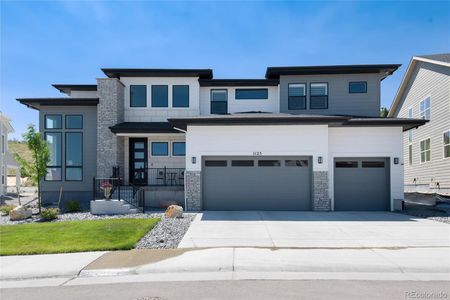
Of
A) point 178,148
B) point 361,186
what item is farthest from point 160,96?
point 361,186

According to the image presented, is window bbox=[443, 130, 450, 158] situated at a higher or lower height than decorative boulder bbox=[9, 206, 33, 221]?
higher

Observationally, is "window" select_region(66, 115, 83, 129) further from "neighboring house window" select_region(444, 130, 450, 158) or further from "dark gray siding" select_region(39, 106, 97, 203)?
"neighboring house window" select_region(444, 130, 450, 158)

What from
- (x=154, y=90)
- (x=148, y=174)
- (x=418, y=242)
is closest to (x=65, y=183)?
(x=148, y=174)

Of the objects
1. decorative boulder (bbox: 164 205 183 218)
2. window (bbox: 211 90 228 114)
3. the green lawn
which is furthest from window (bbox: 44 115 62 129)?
decorative boulder (bbox: 164 205 183 218)

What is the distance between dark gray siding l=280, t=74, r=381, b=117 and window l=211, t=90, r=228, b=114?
3229mm

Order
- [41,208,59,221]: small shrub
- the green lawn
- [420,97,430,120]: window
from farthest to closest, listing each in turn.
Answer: [420,97,430,120]: window < [41,208,59,221]: small shrub < the green lawn

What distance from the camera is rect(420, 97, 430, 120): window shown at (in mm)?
24484

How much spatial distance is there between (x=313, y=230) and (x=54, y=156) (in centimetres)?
1437

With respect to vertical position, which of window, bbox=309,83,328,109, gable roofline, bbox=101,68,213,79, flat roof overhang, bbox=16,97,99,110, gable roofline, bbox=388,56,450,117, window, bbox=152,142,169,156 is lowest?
window, bbox=152,142,169,156

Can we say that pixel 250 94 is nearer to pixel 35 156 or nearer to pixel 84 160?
pixel 84 160

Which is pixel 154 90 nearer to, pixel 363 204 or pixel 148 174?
pixel 148 174

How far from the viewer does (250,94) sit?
2025 cm

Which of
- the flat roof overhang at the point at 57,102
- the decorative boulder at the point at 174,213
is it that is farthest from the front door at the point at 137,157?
the decorative boulder at the point at 174,213

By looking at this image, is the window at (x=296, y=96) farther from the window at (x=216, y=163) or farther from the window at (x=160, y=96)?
the window at (x=160, y=96)
